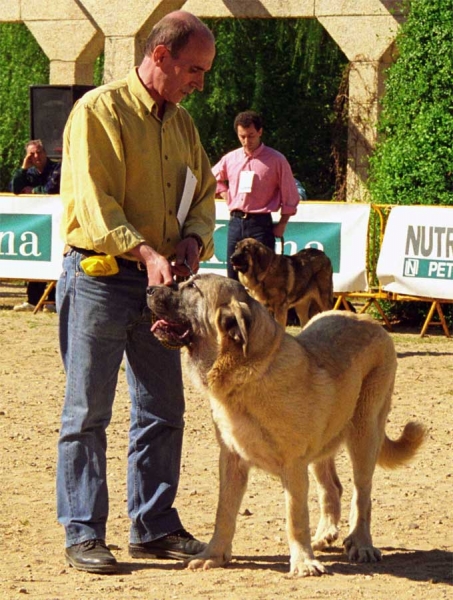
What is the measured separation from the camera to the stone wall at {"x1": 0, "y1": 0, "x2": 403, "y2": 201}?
16.7 m

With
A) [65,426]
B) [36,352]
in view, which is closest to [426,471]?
[65,426]

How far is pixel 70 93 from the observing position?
17844 mm

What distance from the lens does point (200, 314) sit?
535 centimetres

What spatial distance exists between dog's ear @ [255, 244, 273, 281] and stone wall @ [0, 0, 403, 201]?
4002 mm

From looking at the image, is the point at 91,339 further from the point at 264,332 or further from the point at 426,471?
the point at 426,471

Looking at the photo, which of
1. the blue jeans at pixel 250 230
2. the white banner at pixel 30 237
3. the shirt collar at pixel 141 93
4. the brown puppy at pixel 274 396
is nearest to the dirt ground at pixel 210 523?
the brown puppy at pixel 274 396

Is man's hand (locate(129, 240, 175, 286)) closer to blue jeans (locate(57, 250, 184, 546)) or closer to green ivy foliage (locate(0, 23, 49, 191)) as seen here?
blue jeans (locate(57, 250, 184, 546))

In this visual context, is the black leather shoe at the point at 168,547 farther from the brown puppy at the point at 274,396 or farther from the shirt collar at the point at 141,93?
the shirt collar at the point at 141,93

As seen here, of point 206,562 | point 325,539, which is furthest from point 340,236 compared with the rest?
point 206,562

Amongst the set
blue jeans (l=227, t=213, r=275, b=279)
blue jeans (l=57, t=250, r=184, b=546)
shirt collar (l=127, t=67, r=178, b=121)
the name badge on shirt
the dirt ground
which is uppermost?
shirt collar (l=127, t=67, r=178, b=121)

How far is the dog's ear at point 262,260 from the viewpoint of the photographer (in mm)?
12281

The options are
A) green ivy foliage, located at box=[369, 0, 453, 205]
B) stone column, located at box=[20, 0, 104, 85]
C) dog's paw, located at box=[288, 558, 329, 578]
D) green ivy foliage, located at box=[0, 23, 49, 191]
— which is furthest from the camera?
green ivy foliage, located at box=[0, 23, 49, 191]

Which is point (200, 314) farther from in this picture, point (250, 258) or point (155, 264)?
point (250, 258)

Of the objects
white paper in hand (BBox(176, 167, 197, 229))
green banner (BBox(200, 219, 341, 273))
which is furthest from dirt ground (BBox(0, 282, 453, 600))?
green banner (BBox(200, 219, 341, 273))
